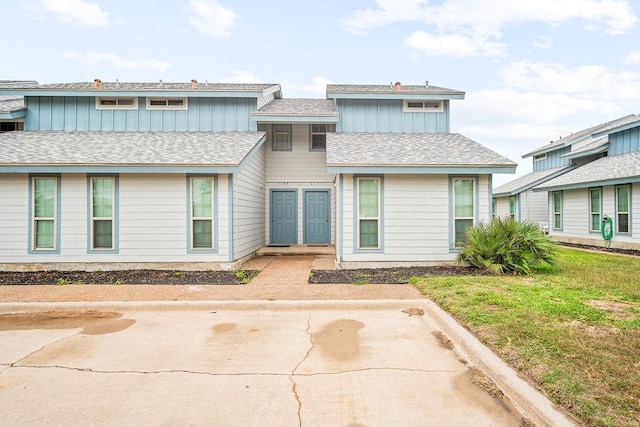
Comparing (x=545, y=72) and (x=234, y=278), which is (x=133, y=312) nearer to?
(x=234, y=278)

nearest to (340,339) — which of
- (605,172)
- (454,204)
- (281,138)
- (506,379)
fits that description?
(506,379)

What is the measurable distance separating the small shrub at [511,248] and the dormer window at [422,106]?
610cm

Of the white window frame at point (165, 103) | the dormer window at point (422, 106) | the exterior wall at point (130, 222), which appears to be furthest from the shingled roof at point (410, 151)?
the white window frame at point (165, 103)

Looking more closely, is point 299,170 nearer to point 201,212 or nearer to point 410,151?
point 410,151

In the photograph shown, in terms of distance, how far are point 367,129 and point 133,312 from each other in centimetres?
1022

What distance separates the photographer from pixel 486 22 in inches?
682

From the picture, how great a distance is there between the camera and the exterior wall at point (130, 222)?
32.8 feet

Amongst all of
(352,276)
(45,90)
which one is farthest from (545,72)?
(45,90)

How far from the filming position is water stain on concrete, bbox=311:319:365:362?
4328mm

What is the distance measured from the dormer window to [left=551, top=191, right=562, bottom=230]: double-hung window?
9270mm

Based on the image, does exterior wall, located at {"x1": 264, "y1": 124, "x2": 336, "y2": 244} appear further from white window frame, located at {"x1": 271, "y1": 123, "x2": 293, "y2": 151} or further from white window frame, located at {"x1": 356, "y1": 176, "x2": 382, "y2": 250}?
white window frame, located at {"x1": 356, "y1": 176, "x2": 382, "y2": 250}

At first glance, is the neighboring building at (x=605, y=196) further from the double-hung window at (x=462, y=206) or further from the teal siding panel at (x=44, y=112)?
the teal siding panel at (x=44, y=112)

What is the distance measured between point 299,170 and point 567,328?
11117 millimetres

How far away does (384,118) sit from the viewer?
13.8 meters
